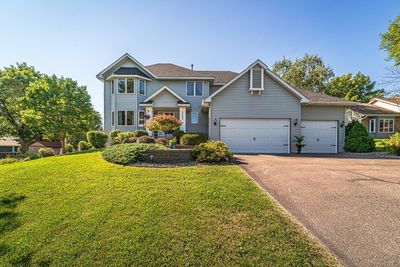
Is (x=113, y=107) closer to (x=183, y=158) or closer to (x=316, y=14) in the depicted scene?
(x=183, y=158)

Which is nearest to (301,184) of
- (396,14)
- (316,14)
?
Result: (316,14)

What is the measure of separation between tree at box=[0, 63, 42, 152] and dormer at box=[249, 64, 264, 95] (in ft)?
80.6

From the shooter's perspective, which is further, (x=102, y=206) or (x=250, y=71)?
(x=250, y=71)

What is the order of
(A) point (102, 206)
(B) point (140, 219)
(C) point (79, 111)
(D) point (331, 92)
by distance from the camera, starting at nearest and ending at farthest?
(B) point (140, 219) → (A) point (102, 206) → (C) point (79, 111) → (D) point (331, 92)

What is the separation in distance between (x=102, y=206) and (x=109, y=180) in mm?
1683

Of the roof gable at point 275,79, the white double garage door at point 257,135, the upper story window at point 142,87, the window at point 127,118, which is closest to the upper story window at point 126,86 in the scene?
the upper story window at point 142,87

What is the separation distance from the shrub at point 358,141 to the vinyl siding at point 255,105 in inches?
182

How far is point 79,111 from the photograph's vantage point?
20.0 metres

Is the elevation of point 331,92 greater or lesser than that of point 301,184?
greater

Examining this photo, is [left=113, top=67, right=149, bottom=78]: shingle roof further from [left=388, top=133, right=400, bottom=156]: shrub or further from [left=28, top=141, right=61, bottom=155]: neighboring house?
A: [left=388, top=133, right=400, bottom=156]: shrub

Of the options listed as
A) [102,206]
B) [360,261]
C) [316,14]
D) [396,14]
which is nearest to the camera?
[360,261]

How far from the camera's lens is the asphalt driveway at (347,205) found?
348 centimetres

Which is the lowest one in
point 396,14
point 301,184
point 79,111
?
point 301,184

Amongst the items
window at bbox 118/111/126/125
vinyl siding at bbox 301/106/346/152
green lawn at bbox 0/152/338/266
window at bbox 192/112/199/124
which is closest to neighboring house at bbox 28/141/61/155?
window at bbox 118/111/126/125
